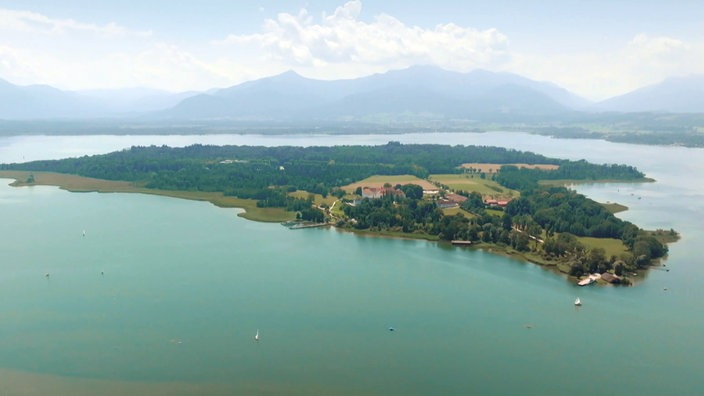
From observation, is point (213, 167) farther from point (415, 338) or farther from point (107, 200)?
point (415, 338)

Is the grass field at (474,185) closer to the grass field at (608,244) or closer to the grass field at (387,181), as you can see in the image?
the grass field at (387,181)

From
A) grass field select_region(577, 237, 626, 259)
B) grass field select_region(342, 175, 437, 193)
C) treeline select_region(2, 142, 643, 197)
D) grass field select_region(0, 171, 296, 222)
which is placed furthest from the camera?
treeline select_region(2, 142, 643, 197)

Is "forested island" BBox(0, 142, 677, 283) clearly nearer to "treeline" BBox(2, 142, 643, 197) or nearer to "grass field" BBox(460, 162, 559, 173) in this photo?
"treeline" BBox(2, 142, 643, 197)

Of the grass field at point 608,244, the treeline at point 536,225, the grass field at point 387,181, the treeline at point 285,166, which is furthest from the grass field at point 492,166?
the grass field at point 608,244

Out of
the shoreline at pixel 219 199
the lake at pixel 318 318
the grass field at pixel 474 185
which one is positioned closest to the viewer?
the lake at pixel 318 318

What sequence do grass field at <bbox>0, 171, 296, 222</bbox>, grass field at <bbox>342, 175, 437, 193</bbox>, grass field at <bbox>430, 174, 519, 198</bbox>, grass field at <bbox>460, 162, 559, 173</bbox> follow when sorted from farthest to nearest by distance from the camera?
grass field at <bbox>460, 162, 559, 173</bbox>
grass field at <bbox>342, 175, 437, 193</bbox>
grass field at <bbox>430, 174, 519, 198</bbox>
grass field at <bbox>0, 171, 296, 222</bbox>

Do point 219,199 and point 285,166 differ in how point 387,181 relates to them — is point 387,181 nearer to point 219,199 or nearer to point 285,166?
point 285,166

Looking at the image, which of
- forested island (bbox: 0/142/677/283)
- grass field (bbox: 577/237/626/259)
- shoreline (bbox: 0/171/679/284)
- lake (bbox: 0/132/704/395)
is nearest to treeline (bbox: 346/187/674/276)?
forested island (bbox: 0/142/677/283)
